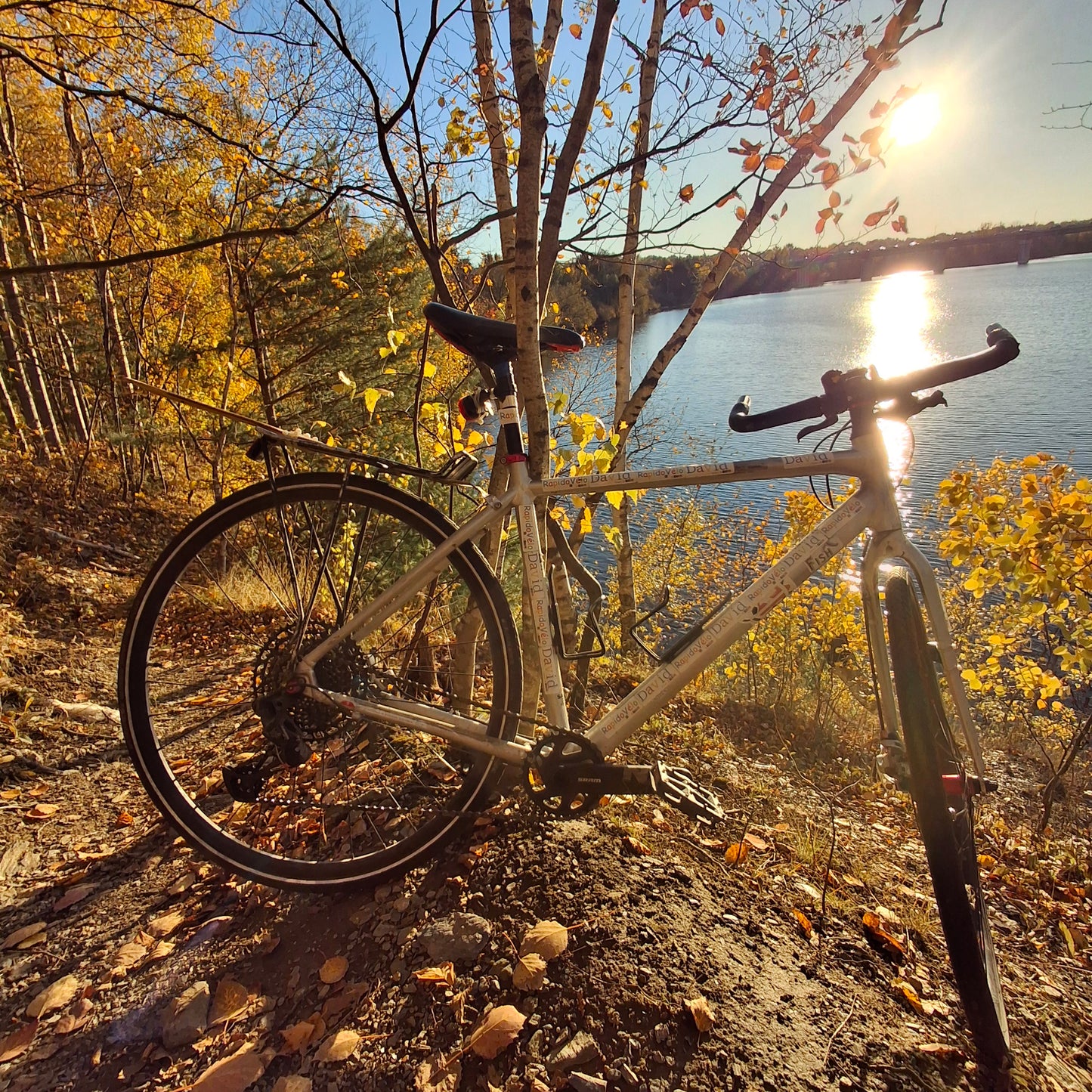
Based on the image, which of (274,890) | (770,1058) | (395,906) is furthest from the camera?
(274,890)

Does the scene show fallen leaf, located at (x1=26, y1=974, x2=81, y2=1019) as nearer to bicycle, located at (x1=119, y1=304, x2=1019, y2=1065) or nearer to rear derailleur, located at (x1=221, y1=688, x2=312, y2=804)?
bicycle, located at (x1=119, y1=304, x2=1019, y2=1065)

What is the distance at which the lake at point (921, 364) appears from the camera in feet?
43.7

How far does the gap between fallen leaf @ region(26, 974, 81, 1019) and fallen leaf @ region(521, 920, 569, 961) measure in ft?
3.64

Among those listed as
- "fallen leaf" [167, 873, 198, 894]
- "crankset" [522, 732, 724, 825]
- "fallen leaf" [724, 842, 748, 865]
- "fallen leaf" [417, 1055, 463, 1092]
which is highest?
"crankset" [522, 732, 724, 825]

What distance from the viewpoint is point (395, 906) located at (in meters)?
1.71

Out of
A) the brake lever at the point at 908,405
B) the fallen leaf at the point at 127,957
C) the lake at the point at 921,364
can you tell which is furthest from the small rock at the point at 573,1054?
the lake at the point at 921,364

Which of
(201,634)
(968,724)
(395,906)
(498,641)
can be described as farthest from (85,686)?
(968,724)

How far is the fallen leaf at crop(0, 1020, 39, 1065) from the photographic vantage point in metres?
1.36

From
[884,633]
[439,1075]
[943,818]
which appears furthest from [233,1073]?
[884,633]

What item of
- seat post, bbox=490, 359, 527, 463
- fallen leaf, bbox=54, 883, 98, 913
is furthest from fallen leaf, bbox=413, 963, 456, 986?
seat post, bbox=490, 359, 527, 463

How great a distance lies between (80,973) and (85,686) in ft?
5.80

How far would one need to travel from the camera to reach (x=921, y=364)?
5262mm

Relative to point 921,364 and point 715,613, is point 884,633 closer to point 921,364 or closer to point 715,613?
point 715,613

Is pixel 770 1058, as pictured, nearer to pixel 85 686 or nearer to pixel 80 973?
pixel 80 973
